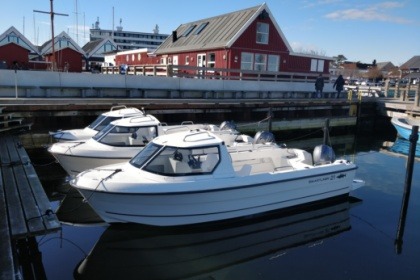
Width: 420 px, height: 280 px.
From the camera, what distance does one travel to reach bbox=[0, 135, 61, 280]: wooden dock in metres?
5.51

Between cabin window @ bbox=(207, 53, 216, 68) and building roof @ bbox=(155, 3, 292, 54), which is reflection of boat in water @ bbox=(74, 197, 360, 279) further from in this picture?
cabin window @ bbox=(207, 53, 216, 68)

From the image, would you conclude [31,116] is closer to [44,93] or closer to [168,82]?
[44,93]

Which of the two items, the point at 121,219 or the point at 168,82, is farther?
the point at 168,82

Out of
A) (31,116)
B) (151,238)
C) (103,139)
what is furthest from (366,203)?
Answer: (31,116)

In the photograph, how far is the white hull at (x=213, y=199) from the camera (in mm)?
7961

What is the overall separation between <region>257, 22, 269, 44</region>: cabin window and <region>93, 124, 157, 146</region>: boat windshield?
1847 cm

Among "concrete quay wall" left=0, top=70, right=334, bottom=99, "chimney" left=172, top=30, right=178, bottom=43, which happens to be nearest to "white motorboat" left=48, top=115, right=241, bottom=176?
"concrete quay wall" left=0, top=70, right=334, bottom=99

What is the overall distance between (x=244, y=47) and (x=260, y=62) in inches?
75.7

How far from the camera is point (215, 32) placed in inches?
1121

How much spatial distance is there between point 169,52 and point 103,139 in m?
22.2

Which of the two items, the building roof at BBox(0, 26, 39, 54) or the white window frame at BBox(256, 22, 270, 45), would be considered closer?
the white window frame at BBox(256, 22, 270, 45)

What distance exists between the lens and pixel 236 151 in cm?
1052

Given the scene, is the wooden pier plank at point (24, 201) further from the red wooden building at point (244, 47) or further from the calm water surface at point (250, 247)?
the red wooden building at point (244, 47)

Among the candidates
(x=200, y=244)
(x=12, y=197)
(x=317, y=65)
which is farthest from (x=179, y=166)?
(x=317, y=65)
